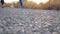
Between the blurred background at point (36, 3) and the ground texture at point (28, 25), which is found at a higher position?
the ground texture at point (28, 25)

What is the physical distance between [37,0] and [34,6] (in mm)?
775

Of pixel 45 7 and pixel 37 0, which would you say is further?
pixel 37 0

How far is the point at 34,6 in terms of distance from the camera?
17.2m

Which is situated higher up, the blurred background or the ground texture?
the ground texture

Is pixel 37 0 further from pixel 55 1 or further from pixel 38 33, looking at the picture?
pixel 38 33

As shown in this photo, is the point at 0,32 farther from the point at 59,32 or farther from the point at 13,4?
the point at 13,4

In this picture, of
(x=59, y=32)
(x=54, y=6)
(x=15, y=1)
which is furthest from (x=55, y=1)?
(x=59, y=32)

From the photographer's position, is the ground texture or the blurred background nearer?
the ground texture

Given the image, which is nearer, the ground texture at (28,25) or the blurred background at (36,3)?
the ground texture at (28,25)

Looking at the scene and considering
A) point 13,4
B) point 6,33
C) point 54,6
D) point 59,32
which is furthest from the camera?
point 13,4

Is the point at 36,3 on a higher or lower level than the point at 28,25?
lower

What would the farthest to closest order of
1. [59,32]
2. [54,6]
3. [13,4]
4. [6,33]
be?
1. [13,4]
2. [54,6]
3. [59,32]
4. [6,33]

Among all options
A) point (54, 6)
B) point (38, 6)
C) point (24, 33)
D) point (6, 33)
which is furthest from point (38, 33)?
point (38, 6)

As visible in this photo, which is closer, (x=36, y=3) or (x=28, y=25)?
(x=28, y=25)
